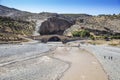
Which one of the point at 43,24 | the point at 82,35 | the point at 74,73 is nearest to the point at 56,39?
the point at 82,35

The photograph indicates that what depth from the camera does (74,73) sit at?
38.7 metres

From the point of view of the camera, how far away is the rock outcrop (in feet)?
514

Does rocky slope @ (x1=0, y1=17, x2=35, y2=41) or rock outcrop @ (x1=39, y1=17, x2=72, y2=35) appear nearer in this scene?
rocky slope @ (x1=0, y1=17, x2=35, y2=41)

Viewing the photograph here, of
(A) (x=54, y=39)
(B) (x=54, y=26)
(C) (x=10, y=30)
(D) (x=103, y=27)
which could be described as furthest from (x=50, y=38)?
(D) (x=103, y=27)

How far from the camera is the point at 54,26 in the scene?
16275cm

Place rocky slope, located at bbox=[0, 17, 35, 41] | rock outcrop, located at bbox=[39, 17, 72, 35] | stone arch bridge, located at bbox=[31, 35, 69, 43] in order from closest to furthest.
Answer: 1. rocky slope, located at bbox=[0, 17, 35, 41]
2. stone arch bridge, located at bbox=[31, 35, 69, 43]
3. rock outcrop, located at bbox=[39, 17, 72, 35]

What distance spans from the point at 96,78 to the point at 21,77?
12.0 metres

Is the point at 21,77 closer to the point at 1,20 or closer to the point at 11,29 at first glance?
the point at 11,29

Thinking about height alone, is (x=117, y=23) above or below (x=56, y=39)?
above

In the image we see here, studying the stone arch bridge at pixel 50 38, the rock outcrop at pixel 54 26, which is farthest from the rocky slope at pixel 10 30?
the rock outcrop at pixel 54 26

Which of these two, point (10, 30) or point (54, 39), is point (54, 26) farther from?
point (10, 30)

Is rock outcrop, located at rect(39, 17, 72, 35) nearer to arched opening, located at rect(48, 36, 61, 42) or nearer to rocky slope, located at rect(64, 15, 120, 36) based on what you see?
rocky slope, located at rect(64, 15, 120, 36)

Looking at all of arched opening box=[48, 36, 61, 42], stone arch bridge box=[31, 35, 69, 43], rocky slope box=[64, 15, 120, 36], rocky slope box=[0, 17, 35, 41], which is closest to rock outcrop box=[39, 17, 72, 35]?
rocky slope box=[64, 15, 120, 36]

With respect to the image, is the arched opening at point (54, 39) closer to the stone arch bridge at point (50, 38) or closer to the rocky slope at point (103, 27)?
the stone arch bridge at point (50, 38)
